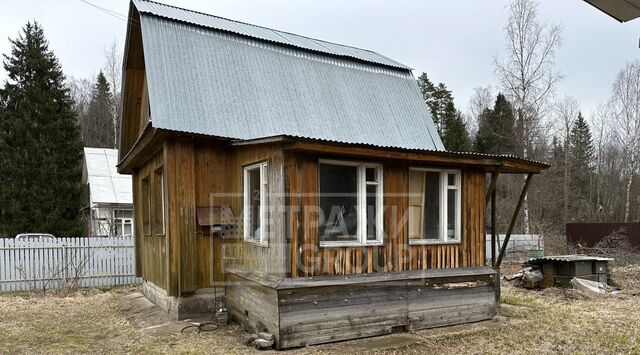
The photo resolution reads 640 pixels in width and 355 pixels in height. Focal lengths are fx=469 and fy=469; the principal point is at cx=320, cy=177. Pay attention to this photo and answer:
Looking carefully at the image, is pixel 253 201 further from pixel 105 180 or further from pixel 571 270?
pixel 105 180

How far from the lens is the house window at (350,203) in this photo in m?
7.42

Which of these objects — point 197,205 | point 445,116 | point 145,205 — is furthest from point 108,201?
point 445,116

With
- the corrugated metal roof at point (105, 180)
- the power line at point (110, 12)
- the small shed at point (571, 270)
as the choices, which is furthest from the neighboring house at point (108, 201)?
the small shed at point (571, 270)

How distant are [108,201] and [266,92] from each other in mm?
13888

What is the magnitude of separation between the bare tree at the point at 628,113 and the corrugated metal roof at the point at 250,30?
23.3 m

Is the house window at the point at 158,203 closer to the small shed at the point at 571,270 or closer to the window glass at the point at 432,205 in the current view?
the window glass at the point at 432,205

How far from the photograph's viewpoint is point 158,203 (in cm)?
1012

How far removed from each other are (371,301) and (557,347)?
9.23 ft

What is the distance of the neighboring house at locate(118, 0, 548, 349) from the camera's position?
7094 millimetres

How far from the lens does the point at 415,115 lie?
42.1 ft

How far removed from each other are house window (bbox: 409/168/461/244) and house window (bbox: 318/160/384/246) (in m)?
0.78

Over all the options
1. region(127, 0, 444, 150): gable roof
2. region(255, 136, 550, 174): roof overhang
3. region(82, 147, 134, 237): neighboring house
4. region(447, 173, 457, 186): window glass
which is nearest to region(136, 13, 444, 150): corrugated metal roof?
region(127, 0, 444, 150): gable roof

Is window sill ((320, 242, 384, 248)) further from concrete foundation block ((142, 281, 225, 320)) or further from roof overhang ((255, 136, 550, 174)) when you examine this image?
concrete foundation block ((142, 281, 225, 320))

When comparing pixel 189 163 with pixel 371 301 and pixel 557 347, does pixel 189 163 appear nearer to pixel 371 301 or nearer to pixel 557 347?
pixel 371 301
